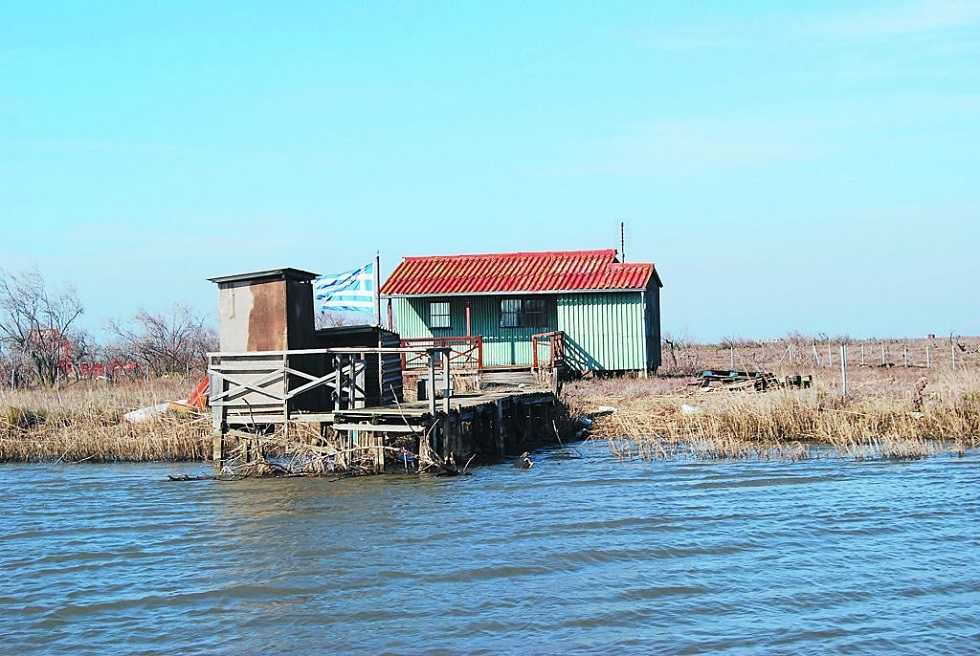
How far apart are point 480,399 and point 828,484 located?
7583 millimetres

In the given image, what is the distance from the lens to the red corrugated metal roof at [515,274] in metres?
32.2

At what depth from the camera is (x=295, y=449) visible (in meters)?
17.9

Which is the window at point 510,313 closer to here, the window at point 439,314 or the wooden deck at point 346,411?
the window at point 439,314

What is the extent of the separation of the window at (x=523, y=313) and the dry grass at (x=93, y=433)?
11.5 meters

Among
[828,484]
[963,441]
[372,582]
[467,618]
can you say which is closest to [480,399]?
[828,484]

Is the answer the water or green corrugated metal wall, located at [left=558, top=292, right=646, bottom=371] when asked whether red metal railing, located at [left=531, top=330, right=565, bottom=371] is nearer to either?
green corrugated metal wall, located at [left=558, top=292, right=646, bottom=371]

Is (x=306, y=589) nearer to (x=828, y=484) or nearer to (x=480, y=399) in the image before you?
(x=828, y=484)

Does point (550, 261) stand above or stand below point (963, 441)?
above

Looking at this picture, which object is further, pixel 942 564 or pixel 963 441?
pixel 963 441

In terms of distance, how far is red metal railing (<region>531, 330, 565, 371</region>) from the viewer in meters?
30.2

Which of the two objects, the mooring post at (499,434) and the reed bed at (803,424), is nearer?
the reed bed at (803,424)

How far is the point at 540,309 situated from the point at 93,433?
14.7 metres

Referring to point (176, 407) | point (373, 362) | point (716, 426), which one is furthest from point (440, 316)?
point (716, 426)

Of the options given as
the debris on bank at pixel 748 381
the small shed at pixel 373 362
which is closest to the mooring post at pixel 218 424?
the small shed at pixel 373 362
